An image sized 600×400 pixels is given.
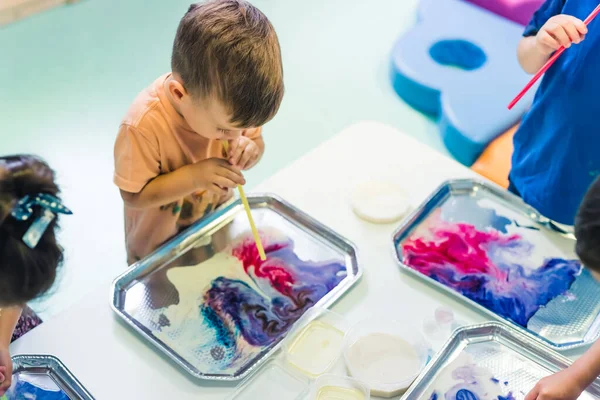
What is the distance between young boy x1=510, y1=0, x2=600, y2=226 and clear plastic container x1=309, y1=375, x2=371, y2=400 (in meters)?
0.52

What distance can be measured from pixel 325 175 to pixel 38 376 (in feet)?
1.95

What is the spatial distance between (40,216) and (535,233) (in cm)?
81

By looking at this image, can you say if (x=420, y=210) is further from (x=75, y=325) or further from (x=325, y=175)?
(x=75, y=325)

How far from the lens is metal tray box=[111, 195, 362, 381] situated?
2.85ft

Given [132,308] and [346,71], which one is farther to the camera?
[346,71]

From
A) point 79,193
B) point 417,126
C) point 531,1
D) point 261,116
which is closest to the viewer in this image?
point 261,116

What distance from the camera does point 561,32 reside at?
0.95 meters

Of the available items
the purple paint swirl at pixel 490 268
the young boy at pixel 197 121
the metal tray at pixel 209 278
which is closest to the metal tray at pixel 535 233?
Answer: the purple paint swirl at pixel 490 268

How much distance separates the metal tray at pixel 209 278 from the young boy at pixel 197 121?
0.07 meters

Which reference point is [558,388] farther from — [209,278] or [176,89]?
[176,89]

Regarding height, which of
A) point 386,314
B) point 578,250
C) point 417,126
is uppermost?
point 578,250

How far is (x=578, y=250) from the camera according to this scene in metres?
0.71

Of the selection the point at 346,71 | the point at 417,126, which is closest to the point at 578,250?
the point at 417,126

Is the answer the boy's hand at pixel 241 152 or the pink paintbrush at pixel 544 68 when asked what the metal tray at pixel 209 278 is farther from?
the pink paintbrush at pixel 544 68
